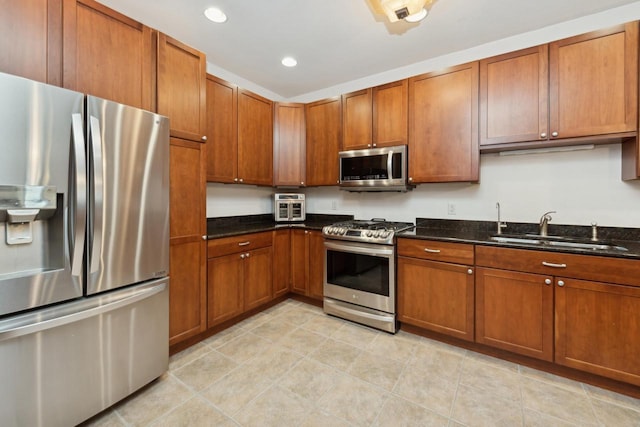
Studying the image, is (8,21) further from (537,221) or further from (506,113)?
(537,221)

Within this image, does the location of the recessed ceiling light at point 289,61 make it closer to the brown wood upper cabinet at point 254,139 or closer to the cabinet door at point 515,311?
the brown wood upper cabinet at point 254,139

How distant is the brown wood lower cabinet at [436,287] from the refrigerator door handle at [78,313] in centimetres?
197

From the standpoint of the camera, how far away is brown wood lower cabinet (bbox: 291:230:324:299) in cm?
302

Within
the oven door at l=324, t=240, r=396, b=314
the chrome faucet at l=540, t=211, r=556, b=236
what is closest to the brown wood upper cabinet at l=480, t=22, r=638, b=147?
the chrome faucet at l=540, t=211, r=556, b=236

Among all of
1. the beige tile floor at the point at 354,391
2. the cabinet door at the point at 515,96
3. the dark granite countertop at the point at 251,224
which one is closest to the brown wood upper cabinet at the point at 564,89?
the cabinet door at the point at 515,96

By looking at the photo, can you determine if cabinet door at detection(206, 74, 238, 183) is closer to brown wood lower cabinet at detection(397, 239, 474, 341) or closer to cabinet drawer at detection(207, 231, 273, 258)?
cabinet drawer at detection(207, 231, 273, 258)

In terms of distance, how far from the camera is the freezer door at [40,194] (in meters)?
1.17

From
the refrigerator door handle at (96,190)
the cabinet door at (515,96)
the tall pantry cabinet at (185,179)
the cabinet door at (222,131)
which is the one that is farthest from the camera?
the cabinet door at (222,131)

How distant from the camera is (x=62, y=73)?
1.46m

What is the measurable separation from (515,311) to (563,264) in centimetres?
47

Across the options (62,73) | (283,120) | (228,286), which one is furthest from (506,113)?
(62,73)

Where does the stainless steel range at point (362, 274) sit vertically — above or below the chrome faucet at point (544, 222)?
below

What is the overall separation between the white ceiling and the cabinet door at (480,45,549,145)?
37 centimetres

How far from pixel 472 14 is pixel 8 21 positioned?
2.96 metres
